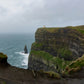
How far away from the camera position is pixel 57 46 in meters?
65.5

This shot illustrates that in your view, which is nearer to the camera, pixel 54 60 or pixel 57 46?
pixel 54 60

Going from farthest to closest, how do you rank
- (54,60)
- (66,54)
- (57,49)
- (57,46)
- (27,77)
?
(57,46), (57,49), (66,54), (54,60), (27,77)

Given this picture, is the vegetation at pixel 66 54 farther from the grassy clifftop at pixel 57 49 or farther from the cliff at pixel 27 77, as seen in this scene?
the cliff at pixel 27 77

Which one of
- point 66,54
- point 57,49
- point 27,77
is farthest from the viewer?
point 57,49

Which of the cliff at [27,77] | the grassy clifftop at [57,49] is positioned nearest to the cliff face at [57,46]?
the grassy clifftop at [57,49]

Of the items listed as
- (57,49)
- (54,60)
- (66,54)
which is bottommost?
(54,60)

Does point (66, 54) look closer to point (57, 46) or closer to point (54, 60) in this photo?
point (57, 46)

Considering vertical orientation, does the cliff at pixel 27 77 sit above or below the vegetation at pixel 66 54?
above

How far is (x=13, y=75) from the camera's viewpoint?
862 centimetres

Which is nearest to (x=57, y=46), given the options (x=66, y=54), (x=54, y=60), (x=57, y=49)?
(x=57, y=49)

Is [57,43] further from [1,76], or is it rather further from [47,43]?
[1,76]

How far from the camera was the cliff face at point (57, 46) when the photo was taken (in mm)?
50278

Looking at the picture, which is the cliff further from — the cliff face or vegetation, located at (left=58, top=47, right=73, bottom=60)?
vegetation, located at (left=58, top=47, right=73, bottom=60)

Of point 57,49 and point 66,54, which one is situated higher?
point 57,49
